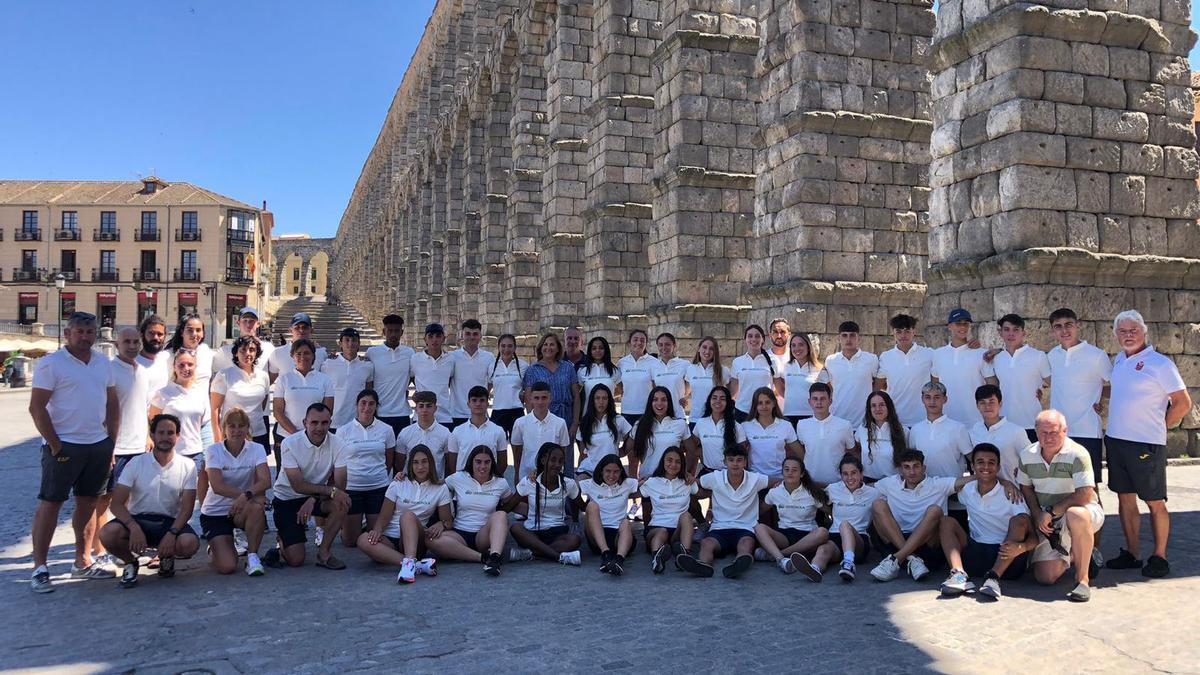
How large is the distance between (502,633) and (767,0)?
29.7ft

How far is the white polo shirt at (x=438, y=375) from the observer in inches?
275

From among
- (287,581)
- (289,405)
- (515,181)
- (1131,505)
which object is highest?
(515,181)

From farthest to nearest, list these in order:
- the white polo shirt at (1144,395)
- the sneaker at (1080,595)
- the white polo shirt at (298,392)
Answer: the white polo shirt at (298,392)
the white polo shirt at (1144,395)
the sneaker at (1080,595)

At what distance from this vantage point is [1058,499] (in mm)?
4672

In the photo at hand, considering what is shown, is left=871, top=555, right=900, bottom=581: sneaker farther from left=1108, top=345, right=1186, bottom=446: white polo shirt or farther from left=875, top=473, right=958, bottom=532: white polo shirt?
left=1108, top=345, right=1186, bottom=446: white polo shirt

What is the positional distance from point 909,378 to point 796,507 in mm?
1514

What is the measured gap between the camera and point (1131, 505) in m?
4.93

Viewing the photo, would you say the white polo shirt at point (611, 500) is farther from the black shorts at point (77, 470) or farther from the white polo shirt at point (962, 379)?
the black shorts at point (77, 470)

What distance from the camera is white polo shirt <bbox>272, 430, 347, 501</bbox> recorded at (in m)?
5.46

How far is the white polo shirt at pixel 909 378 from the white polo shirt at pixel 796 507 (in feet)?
4.03

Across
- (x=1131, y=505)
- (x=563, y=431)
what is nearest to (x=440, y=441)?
(x=563, y=431)

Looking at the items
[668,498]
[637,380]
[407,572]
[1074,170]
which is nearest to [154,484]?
[407,572]

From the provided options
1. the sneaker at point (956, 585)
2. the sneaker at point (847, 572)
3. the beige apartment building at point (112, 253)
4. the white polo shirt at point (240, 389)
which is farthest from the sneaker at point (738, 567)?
the beige apartment building at point (112, 253)

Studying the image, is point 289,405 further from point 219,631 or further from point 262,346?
point 219,631
